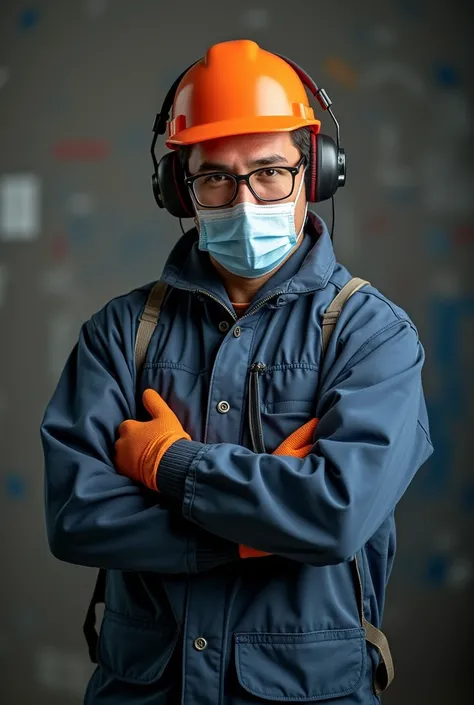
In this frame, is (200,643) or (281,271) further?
(281,271)

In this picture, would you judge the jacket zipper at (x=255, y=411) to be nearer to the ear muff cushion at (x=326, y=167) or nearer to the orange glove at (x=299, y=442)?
the orange glove at (x=299, y=442)

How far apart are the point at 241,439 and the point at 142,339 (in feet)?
0.99

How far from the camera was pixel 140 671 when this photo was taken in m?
1.71

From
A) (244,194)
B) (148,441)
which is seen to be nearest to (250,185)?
(244,194)

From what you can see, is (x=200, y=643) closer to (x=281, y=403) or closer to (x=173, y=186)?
(x=281, y=403)

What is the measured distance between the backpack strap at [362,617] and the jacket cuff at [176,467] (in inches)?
13.0

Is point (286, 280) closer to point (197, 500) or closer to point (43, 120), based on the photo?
point (197, 500)

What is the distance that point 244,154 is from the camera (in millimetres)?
1787

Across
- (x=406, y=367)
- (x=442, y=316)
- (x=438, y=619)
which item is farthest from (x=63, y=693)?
(x=406, y=367)

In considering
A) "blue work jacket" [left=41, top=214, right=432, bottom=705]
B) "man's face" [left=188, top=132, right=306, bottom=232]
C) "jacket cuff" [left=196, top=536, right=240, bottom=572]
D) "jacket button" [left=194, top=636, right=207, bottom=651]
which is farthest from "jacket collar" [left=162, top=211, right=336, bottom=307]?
"jacket button" [left=194, top=636, right=207, bottom=651]

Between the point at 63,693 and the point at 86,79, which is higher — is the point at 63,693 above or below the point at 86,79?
below

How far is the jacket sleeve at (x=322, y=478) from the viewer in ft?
4.98

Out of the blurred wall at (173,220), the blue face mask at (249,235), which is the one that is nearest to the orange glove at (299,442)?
the blue face mask at (249,235)

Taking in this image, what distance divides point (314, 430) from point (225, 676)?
1.54 ft
